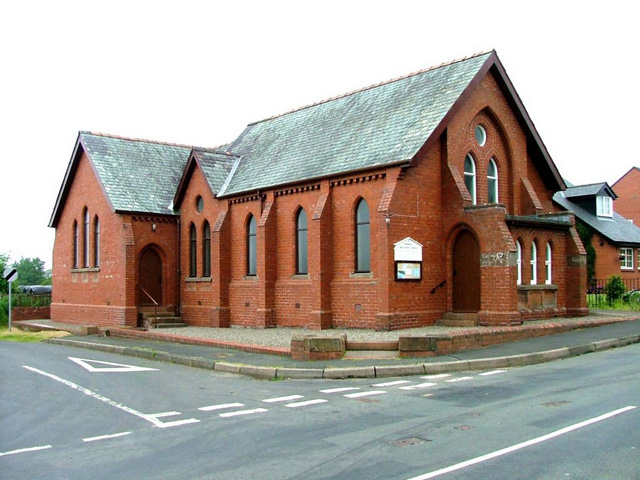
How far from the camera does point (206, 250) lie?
28.7 meters

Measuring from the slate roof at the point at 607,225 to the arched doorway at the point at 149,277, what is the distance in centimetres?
2464

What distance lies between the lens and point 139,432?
905 cm

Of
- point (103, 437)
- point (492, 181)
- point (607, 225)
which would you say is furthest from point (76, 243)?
point (607, 225)

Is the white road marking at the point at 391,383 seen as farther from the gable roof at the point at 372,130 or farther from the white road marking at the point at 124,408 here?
the gable roof at the point at 372,130

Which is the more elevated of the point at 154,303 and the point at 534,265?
the point at 534,265

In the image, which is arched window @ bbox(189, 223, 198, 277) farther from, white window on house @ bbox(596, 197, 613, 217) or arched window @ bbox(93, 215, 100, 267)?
white window on house @ bbox(596, 197, 613, 217)

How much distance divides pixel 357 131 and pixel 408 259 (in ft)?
18.3

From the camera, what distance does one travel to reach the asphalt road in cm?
708

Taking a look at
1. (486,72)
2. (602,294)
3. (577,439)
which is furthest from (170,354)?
(602,294)

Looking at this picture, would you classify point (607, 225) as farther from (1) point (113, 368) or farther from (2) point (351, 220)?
(1) point (113, 368)

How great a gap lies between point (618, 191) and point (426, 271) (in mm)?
46757

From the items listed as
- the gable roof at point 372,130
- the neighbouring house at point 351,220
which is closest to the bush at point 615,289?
the neighbouring house at point 351,220

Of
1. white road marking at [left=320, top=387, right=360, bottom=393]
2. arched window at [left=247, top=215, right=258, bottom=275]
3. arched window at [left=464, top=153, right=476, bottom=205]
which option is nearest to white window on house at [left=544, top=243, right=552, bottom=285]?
arched window at [left=464, top=153, right=476, bottom=205]

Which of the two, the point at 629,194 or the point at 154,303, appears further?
the point at 629,194
